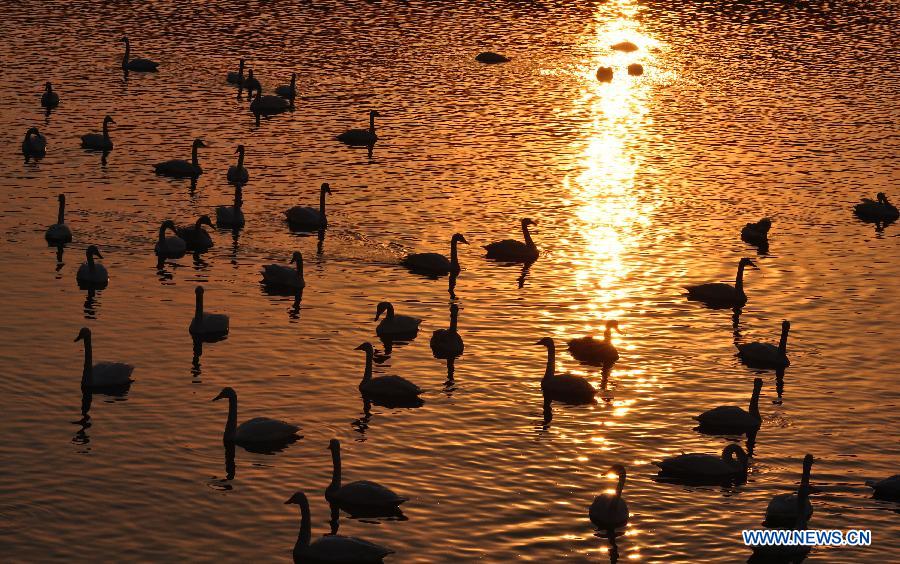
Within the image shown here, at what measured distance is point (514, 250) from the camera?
68.2m

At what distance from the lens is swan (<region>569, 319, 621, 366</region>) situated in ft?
185

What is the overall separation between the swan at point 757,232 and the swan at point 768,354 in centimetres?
1439

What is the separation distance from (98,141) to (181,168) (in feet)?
21.3

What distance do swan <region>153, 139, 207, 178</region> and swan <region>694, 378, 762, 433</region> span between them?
36.2 meters

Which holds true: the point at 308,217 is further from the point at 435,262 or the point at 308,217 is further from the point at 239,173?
the point at 239,173

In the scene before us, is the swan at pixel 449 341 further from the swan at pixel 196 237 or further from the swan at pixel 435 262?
the swan at pixel 196 237

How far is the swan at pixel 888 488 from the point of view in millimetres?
45281

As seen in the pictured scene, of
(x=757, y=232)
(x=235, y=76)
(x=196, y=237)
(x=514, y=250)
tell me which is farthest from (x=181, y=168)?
(x=757, y=232)

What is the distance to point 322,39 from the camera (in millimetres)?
112562

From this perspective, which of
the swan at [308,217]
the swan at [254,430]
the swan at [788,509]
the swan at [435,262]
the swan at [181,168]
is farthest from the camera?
the swan at [181,168]

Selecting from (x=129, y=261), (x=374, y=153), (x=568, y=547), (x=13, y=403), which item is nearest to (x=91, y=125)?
(x=374, y=153)

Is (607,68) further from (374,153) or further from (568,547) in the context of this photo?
(568,547)

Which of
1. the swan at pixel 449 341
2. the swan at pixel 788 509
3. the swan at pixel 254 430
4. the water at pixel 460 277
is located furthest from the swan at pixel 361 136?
the swan at pixel 788 509

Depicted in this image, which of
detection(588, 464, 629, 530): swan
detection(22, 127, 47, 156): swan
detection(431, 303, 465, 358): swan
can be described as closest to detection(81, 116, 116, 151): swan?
detection(22, 127, 47, 156): swan
